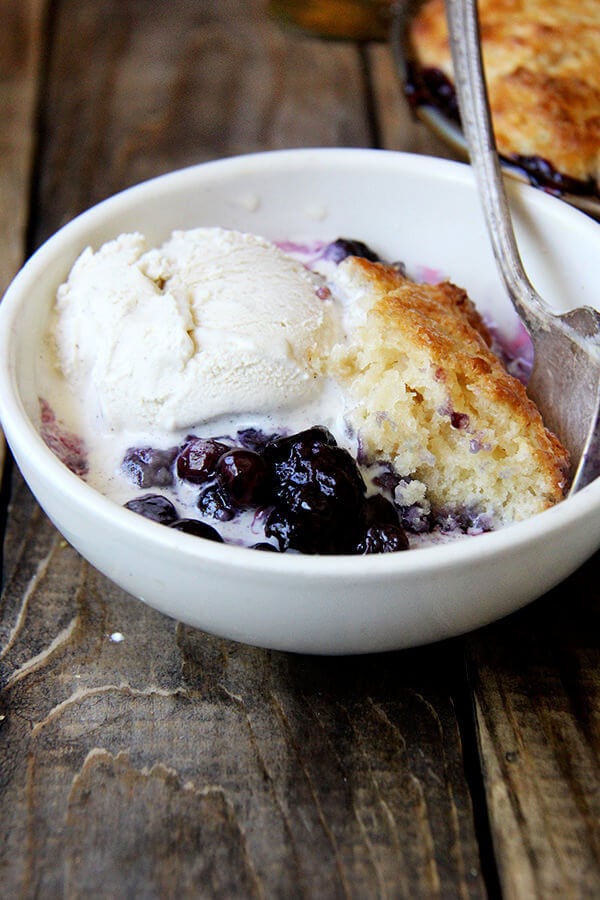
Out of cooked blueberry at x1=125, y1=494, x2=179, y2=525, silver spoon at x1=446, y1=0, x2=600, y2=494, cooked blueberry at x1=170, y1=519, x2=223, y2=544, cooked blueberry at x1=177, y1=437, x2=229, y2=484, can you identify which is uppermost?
silver spoon at x1=446, y1=0, x2=600, y2=494

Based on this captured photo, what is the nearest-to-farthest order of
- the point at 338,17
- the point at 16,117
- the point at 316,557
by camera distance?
1. the point at 316,557
2. the point at 16,117
3. the point at 338,17

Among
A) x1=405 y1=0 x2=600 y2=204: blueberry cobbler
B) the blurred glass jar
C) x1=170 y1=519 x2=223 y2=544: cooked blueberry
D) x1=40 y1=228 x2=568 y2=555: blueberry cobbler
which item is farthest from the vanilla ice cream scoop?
the blurred glass jar

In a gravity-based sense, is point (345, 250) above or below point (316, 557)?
below

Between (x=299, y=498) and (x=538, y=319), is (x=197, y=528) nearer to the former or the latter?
(x=299, y=498)

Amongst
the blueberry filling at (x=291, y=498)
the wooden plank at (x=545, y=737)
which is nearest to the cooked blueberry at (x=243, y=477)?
the blueberry filling at (x=291, y=498)

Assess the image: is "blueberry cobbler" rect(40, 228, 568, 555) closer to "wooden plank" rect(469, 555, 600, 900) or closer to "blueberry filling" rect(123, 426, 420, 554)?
"blueberry filling" rect(123, 426, 420, 554)

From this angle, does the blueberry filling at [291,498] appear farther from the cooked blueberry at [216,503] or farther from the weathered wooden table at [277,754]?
the weathered wooden table at [277,754]

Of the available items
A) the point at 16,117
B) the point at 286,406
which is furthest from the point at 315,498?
the point at 16,117
